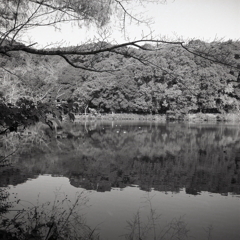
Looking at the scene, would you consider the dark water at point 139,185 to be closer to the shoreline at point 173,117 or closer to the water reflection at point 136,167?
the water reflection at point 136,167

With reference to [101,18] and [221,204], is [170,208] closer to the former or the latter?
[221,204]

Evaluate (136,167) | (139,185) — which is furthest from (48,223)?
(136,167)

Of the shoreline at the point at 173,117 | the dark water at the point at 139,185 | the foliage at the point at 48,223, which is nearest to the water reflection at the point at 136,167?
the dark water at the point at 139,185

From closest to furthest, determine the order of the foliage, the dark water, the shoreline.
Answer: the foliage
the dark water
the shoreline

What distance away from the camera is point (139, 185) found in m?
6.06

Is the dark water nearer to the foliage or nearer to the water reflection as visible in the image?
the water reflection

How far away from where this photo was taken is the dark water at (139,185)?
4.11 meters

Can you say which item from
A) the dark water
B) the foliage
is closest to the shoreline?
the dark water

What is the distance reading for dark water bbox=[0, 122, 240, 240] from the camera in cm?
411

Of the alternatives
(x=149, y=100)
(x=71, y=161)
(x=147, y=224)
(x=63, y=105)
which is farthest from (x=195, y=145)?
(x=149, y=100)

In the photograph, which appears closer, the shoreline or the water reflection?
the water reflection

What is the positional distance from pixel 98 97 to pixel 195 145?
2563 centimetres

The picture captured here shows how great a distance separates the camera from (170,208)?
4645mm

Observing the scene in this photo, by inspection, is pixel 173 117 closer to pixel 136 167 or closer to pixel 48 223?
pixel 136 167
